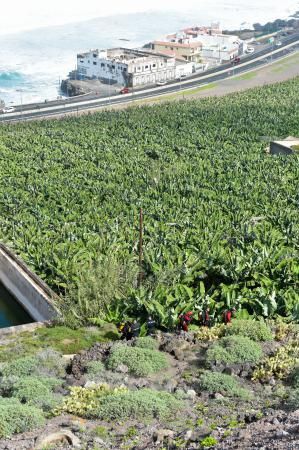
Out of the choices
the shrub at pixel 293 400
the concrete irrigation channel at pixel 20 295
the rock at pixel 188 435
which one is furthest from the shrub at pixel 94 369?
the concrete irrigation channel at pixel 20 295

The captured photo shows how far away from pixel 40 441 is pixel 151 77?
90.0m

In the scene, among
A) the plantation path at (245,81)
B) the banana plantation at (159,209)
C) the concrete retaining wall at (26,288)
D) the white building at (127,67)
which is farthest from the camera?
the white building at (127,67)

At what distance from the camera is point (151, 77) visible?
330ft

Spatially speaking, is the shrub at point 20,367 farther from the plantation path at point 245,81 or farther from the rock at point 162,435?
the plantation path at point 245,81

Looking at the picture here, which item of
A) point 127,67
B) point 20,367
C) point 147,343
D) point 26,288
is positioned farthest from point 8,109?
point 20,367

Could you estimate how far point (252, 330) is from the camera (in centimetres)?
1947

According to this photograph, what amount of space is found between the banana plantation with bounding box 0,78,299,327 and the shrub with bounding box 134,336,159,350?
1.83 m

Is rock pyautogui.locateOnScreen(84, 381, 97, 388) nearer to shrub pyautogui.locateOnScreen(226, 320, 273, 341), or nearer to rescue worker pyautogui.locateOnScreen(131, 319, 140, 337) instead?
rescue worker pyautogui.locateOnScreen(131, 319, 140, 337)

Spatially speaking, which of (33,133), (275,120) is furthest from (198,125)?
(33,133)

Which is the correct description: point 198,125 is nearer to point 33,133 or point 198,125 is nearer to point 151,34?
point 33,133

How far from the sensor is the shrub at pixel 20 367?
1784 centimetres

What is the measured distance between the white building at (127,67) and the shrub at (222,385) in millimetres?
83576

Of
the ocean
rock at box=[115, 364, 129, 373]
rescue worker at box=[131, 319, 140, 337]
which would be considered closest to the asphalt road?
the ocean

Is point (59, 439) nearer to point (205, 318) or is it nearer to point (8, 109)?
point (205, 318)
